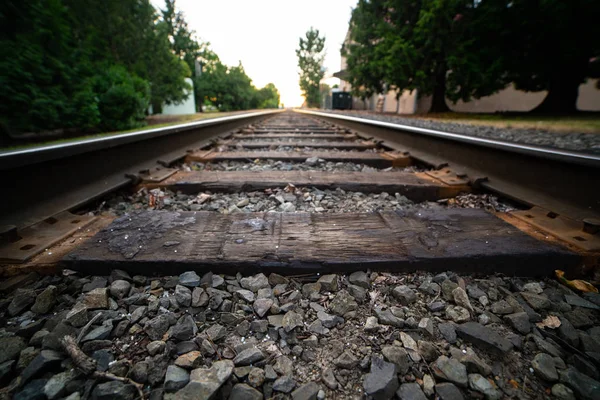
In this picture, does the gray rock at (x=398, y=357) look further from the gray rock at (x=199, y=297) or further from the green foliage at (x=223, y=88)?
the green foliage at (x=223, y=88)

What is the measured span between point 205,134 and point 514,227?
4004 millimetres

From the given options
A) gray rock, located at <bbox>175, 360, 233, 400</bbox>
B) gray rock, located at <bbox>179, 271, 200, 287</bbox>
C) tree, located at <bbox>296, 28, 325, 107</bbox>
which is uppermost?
tree, located at <bbox>296, 28, 325, 107</bbox>

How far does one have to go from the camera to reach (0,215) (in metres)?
1.20

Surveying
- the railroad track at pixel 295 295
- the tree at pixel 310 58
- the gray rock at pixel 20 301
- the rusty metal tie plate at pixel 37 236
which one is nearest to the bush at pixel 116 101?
the railroad track at pixel 295 295

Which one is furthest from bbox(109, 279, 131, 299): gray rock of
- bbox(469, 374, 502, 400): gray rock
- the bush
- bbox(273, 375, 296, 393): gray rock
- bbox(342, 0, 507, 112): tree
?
bbox(342, 0, 507, 112): tree

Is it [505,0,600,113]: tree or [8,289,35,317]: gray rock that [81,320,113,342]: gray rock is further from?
[505,0,600,113]: tree

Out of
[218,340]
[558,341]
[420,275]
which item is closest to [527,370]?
[558,341]

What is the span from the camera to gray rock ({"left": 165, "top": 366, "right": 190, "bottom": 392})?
0.63 m

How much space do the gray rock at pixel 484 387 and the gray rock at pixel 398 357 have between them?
0.15 meters

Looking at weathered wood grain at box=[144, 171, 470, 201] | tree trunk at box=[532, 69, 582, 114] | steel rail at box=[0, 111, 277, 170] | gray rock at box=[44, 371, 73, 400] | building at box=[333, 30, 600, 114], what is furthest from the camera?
building at box=[333, 30, 600, 114]

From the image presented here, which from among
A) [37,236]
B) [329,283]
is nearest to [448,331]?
[329,283]

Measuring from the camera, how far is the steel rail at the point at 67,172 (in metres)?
1.26

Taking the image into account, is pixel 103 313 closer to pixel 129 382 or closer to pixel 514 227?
pixel 129 382

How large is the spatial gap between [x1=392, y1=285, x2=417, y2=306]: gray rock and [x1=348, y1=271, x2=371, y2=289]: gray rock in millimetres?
92
